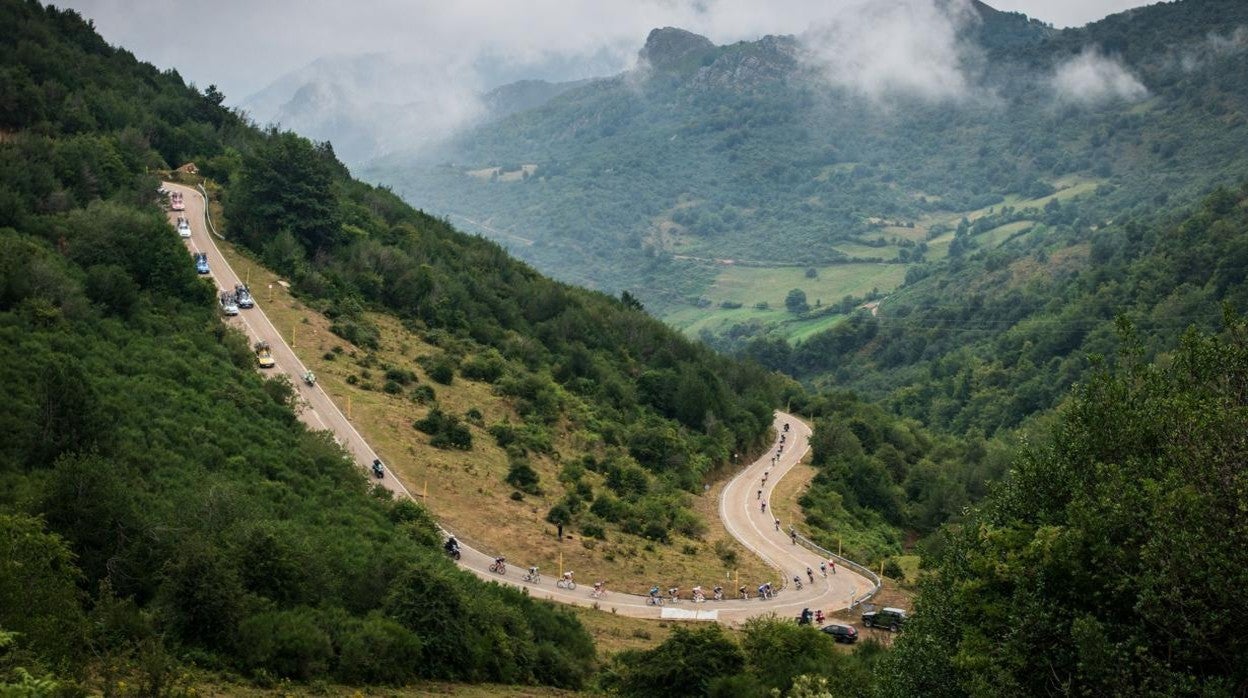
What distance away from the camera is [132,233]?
148 feet

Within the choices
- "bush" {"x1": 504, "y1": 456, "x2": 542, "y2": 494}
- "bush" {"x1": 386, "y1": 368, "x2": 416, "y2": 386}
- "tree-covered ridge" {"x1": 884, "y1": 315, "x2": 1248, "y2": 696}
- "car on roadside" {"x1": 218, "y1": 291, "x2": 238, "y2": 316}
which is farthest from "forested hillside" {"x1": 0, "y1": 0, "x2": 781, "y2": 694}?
"tree-covered ridge" {"x1": 884, "y1": 315, "x2": 1248, "y2": 696}

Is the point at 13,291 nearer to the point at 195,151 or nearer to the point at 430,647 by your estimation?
the point at 430,647

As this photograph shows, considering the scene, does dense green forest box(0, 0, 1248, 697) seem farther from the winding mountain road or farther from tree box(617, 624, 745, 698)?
the winding mountain road

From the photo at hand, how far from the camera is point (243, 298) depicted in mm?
58938

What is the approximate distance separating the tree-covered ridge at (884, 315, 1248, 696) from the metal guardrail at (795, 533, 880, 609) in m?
24.4

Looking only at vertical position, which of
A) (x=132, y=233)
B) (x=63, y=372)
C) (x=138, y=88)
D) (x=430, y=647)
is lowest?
(x=430, y=647)

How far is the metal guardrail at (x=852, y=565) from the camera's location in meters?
48.4

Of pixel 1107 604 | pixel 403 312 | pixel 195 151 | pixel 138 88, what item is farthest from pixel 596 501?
pixel 138 88

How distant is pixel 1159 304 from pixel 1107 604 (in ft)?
321

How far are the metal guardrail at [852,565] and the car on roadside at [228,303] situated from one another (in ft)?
112

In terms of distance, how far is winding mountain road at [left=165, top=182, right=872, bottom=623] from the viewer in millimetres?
42562

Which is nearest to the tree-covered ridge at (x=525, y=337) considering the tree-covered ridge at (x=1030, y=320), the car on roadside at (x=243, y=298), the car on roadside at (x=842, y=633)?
the car on roadside at (x=243, y=298)

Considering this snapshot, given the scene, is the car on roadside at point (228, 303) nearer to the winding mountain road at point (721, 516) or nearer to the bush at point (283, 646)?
the winding mountain road at point (721, 516)

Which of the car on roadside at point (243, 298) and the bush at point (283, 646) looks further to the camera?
the car on roadside at point (243, 298)
